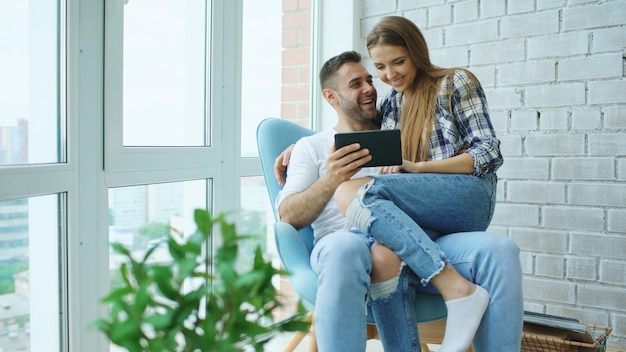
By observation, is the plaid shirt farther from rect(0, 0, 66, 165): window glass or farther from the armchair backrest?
rect(0, 0, 66, 165): window glass

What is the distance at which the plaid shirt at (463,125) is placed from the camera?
1648mm

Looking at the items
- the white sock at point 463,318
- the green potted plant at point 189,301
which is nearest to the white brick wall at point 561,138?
the white sock at point 463,318

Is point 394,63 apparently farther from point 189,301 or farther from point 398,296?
point 189,301

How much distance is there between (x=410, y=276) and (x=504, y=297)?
22cm

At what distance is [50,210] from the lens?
150 centimetres

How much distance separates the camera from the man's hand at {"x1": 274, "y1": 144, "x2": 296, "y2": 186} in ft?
6.00

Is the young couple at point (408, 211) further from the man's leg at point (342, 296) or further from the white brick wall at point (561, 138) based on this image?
the white brick wall at point (561, 138)

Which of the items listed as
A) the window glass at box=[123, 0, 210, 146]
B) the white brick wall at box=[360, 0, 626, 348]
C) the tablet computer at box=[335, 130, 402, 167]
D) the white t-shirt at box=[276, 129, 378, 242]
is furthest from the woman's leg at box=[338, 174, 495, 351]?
the white brick wall at box=[360, 0, 626, 348]

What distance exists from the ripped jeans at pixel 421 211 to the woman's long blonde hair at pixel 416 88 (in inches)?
9.2

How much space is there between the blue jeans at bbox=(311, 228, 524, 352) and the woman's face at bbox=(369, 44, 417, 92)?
0.61 metres

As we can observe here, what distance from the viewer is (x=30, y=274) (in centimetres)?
146

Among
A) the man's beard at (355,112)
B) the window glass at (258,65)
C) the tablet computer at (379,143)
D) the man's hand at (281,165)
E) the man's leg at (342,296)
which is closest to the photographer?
the man's leg at (342,296)

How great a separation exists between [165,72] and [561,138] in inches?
60.5

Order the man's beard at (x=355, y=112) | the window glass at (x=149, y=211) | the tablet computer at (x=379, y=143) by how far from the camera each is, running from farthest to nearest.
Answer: the man's beard at (x=355, y=112) → the window glass at (x=149, y=211) → the tablet computer at (x=379, y=143)
